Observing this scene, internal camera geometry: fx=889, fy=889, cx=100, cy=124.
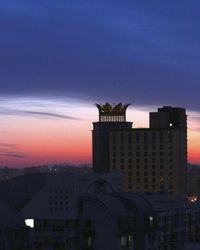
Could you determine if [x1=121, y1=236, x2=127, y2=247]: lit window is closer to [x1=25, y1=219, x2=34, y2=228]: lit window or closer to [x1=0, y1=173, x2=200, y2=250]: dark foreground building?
[x1=0, y1=173, x2=200, y2=250]: dark foreground building

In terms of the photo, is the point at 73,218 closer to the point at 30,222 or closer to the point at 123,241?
the point at 30,222

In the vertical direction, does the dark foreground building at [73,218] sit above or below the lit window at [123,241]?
above

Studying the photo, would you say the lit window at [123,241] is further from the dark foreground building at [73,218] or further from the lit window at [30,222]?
the lit window at [30,222]

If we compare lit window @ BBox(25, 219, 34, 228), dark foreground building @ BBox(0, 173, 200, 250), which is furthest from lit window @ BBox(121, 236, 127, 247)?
lit window @ BBox(25, 219, 34, 228)

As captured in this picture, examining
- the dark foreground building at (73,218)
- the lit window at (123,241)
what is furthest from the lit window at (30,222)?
the lit window at (123,241)

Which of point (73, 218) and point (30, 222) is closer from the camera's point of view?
point (73, 218)

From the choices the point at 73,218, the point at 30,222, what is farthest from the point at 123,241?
the point at 30,222

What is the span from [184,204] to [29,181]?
1037 inches

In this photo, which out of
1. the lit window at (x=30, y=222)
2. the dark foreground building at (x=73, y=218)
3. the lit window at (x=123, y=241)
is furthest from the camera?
the lit window at (x=123, y=241)

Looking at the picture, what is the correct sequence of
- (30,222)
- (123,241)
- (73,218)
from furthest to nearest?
(123,241)
(30,222)
(73,218)

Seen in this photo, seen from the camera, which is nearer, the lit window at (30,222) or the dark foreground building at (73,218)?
the dark foreground building at (73,218)

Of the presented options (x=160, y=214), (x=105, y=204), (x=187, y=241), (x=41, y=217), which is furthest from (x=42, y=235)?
(x=187, y=241)

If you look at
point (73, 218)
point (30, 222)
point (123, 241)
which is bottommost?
point (123, 241)

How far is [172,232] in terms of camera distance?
402ft
